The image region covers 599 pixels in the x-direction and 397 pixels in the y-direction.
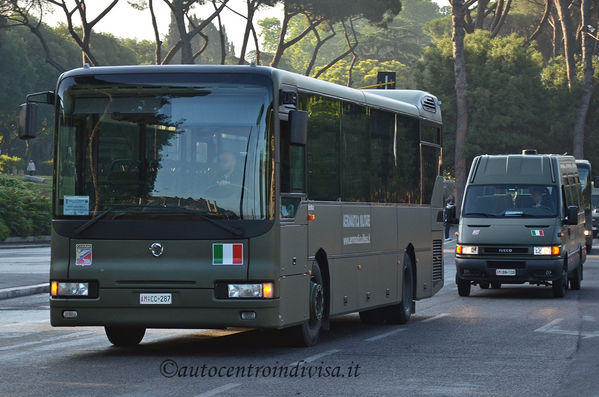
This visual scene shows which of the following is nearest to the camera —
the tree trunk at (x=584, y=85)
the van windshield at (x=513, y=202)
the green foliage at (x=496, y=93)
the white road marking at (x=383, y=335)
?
the white road marking at (x=383, y=335)

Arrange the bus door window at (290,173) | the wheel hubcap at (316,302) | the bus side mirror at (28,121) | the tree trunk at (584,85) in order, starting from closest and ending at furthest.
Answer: the bus side mirror at (28,121)
the bus door window at (290,173)
the wheel hubcap at (316,302)
the tree trunk at (584,85)

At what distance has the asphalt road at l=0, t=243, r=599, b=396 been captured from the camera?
10.8 meters

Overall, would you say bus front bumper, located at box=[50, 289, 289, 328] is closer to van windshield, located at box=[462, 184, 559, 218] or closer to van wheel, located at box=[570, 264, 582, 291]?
van windshield, located at box=[462, 184, 559, 218]

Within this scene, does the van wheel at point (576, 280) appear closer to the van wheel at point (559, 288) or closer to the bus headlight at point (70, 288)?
the van wheel at point (559, 288)

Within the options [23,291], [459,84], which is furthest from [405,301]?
[459,84]

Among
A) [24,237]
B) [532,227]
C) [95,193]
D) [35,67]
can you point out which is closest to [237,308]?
[95,193]

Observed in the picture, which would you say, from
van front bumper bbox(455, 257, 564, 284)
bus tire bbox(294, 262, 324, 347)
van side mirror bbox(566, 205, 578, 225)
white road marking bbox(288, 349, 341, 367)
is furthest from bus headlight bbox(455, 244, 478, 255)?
white road marking bbox(288, 349, 341, 367)

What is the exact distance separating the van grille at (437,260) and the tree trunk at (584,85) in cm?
4776

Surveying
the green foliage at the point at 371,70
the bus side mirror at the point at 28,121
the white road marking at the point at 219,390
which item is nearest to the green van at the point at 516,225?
the bus side mirror at the point at 28,121

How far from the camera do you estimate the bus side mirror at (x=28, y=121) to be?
1284 cm

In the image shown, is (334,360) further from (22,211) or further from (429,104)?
(22,211)

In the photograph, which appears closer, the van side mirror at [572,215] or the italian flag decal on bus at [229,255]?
the italian flag decal on bus at [229,255]

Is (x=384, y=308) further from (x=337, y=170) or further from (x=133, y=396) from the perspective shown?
(x=133, y=396)

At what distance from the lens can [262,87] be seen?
13.0 metres
